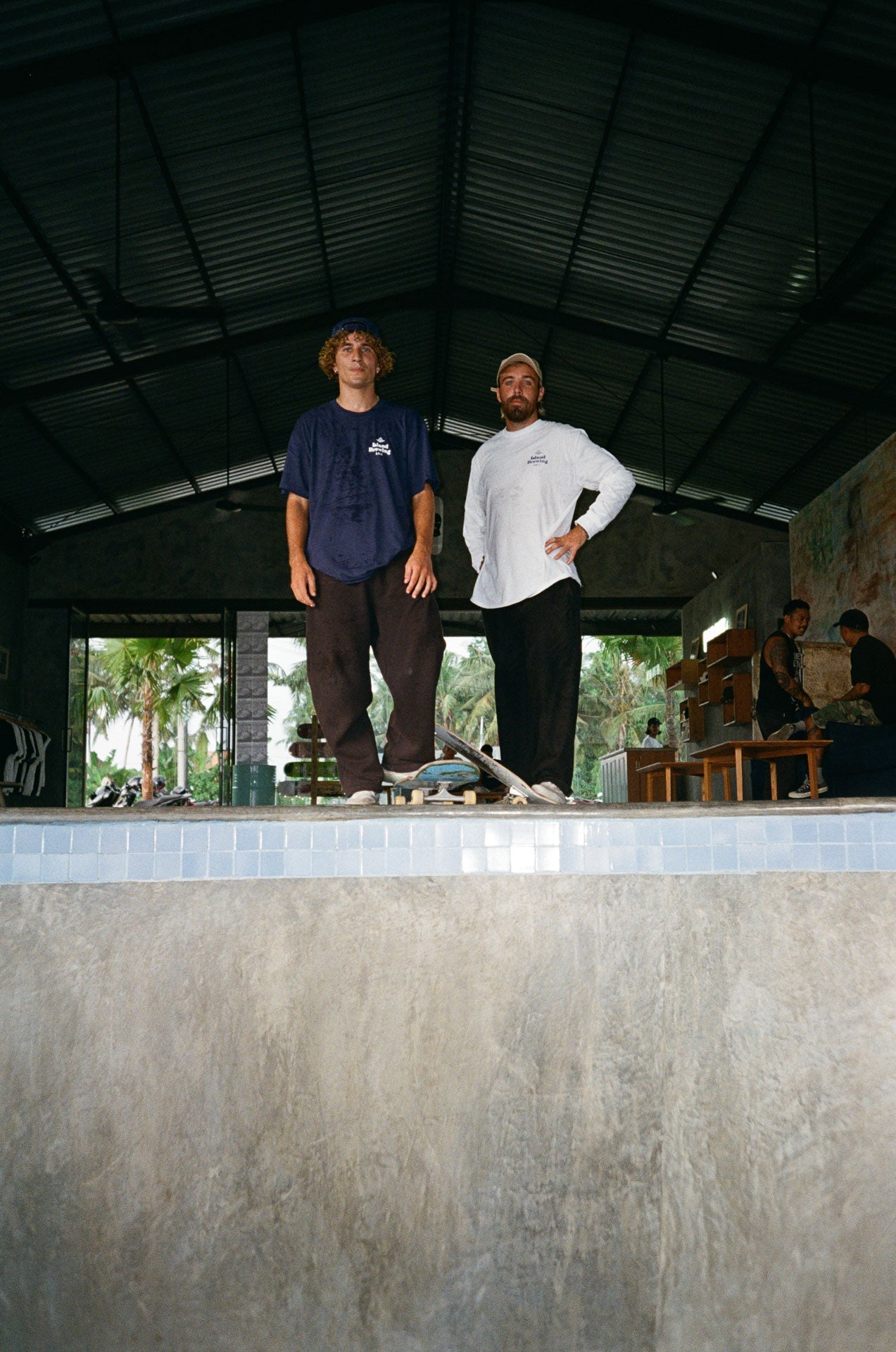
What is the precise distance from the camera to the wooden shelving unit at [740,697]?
1173 centimetres

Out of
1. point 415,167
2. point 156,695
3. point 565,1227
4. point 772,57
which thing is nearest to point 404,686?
point 565,1227

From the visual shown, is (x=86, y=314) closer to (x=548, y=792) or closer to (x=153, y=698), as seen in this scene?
(x=548, y=792)

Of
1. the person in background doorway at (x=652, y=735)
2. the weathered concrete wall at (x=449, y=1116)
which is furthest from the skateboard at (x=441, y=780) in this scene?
the person in background doorway at (x=652, y=735)

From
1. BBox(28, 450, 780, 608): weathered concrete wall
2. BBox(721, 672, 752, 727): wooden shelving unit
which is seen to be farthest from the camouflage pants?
BBox(28, 450, 780, 608): weathered concrete wall

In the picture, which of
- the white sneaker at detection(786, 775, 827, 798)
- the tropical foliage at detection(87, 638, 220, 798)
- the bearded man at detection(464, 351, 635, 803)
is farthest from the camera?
the tropical foliage at detection(87, 638, 220, 798)

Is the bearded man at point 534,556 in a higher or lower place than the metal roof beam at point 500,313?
lower

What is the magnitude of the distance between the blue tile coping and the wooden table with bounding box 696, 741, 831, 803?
11.5ft

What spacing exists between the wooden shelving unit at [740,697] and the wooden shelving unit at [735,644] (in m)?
0.23

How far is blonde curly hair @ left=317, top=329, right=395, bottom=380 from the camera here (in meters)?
3.24

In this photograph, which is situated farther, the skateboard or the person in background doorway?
the person in background doorway

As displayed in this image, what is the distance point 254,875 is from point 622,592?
1239 cm

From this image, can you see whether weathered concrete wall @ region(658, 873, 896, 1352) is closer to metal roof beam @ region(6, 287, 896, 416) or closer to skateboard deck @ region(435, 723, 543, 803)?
skateboard deck @ region(435, 723, 543, 803)

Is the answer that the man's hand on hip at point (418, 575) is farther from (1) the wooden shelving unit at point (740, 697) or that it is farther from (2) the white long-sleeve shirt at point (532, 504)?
(1) the wooden shelving unit at point (740, 697)

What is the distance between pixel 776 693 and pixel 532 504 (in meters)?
3.66
